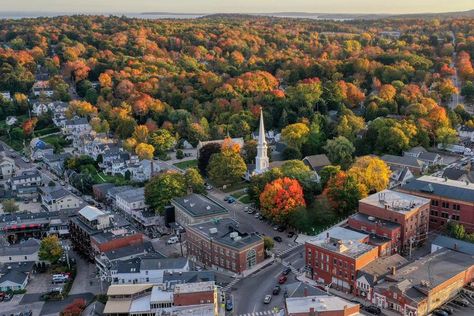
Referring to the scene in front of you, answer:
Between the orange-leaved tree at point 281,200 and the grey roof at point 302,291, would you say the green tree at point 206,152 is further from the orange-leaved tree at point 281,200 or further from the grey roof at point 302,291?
the grey roof at point 302,291

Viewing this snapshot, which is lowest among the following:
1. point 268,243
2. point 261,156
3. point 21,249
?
point 21,249

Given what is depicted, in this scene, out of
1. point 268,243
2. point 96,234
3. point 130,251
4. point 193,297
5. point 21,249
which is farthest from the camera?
point 21,249

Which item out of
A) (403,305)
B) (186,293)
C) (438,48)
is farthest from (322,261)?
(438,48)

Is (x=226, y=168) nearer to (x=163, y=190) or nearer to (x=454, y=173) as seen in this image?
(x=163, y=190)

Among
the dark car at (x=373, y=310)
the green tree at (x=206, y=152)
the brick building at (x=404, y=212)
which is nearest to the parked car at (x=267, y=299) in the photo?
the dark car at (x=373, y=310)

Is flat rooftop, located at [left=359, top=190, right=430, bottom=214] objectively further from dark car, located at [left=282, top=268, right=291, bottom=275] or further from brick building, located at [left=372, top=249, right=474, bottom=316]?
dark car, located at [left=282, top=268, right=291, bottom=275]

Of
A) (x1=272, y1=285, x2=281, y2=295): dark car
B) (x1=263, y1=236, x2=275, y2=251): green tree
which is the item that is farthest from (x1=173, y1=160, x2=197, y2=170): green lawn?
(x1=272, y1=285, x2=281, y2=295): dark car

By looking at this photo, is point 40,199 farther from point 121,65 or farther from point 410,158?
point 121,65

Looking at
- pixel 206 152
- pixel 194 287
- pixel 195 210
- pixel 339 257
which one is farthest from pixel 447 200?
pixel 206 152

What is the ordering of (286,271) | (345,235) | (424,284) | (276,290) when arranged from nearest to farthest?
(424,284)
(276,290)
(345,235)
(286,271)
